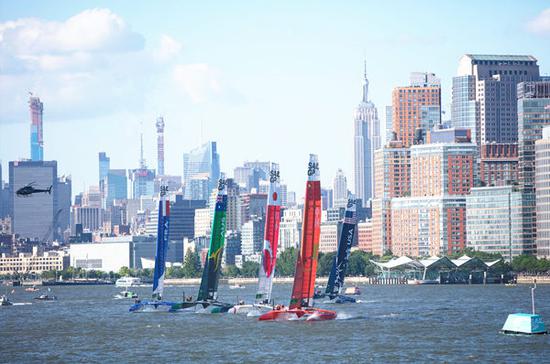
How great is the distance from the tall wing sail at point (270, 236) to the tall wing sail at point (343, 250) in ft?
109

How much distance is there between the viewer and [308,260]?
137m

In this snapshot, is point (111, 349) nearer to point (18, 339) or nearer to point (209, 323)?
point (18, 339)

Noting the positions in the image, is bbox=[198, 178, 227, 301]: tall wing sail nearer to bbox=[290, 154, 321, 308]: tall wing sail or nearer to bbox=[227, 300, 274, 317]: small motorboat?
bbox=[227, 300, 274, 317]: small motorboat

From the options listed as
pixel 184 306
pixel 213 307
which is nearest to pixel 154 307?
pixel 184 306

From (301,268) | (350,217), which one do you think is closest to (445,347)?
(301,268)

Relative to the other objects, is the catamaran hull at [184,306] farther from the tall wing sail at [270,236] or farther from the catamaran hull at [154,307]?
the tall wing sail at [270,236]

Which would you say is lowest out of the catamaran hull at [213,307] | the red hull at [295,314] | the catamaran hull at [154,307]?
the catamaran hull at [154,307]

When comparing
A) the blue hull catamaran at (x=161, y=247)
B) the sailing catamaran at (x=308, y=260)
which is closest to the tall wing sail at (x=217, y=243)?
the blue hull catamaran at (x=161, y=247)

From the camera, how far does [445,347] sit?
113750 millimetres

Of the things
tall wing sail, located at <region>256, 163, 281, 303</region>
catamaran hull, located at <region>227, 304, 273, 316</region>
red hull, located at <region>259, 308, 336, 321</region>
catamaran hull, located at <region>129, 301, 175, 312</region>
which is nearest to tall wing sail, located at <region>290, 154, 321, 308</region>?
red hull, located at <region>259, 308, 336, 321</region>

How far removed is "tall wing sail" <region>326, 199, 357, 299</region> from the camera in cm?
17575

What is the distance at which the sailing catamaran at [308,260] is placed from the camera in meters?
135

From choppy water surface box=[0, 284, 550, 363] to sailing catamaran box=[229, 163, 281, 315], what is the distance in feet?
7.64

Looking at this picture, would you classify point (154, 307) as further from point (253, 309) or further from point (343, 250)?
point (343, 250)
